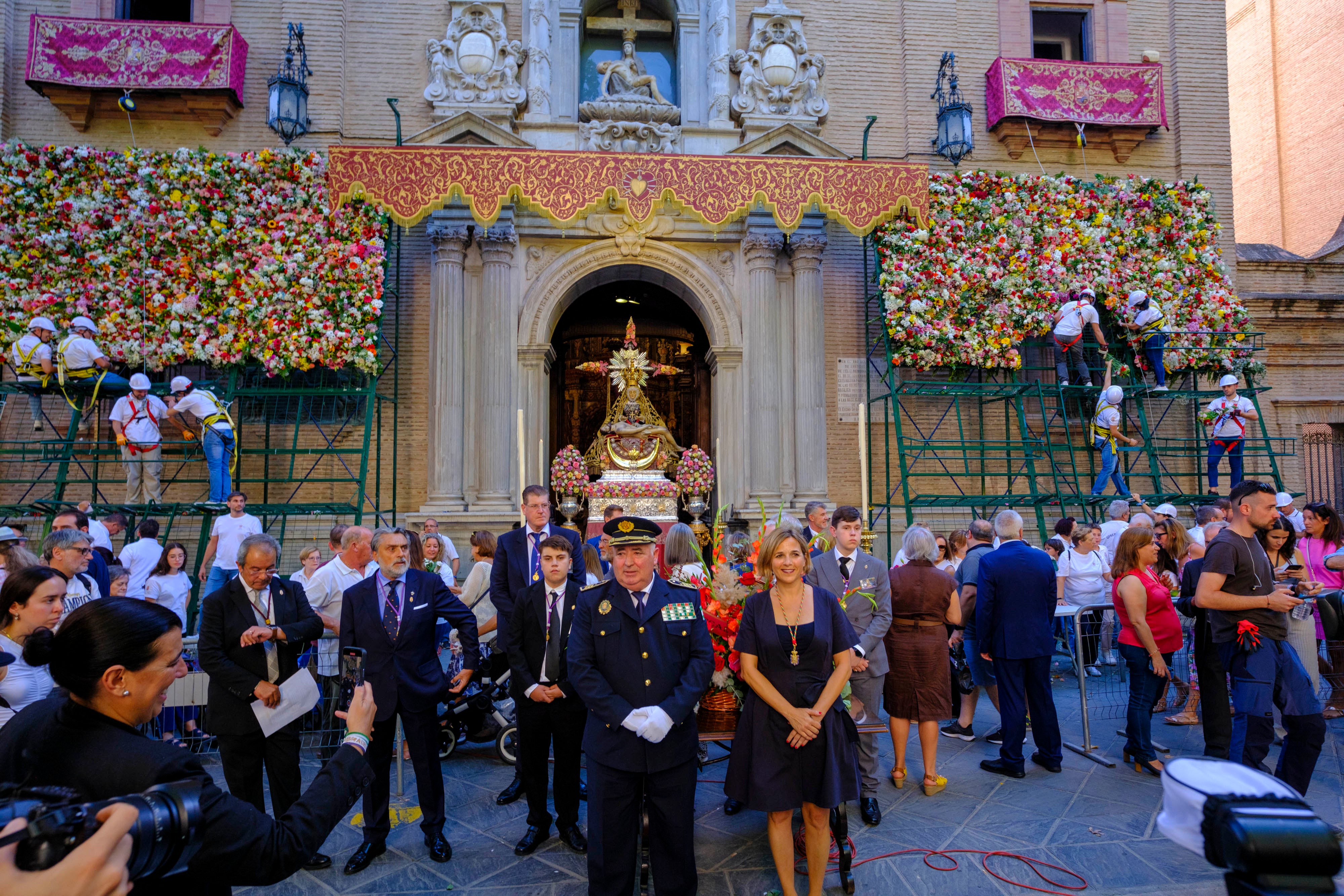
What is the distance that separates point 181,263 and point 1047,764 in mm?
12631

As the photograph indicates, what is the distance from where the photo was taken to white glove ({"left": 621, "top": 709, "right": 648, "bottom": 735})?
3.75 m

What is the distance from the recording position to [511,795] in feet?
18.5

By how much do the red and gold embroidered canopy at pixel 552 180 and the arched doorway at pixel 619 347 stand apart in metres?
4.07

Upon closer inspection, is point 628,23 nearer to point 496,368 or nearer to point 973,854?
point 496,368

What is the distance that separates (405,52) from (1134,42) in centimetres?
1325

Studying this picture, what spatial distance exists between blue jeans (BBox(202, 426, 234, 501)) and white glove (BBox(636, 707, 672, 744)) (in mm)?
9246

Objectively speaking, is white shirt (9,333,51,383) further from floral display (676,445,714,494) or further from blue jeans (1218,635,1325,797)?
blue jeans (1218,635,1325,797)

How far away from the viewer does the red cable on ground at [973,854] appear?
168 inches

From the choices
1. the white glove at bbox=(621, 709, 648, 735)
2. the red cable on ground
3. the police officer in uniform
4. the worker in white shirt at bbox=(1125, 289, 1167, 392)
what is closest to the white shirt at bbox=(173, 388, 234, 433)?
the police officer in uniform

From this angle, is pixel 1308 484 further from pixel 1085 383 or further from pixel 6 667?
pixel 6 667

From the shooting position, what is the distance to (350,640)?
486cm

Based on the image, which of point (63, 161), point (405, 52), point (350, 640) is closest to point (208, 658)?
point (350, 640)

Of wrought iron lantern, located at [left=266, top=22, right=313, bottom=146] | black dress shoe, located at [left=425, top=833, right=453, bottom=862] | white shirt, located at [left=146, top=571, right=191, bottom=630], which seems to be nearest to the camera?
black dress shoe, located at [left=425, top=833, right=453, bottom=862]

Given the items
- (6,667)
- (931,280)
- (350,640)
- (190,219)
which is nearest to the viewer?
(6,667)
